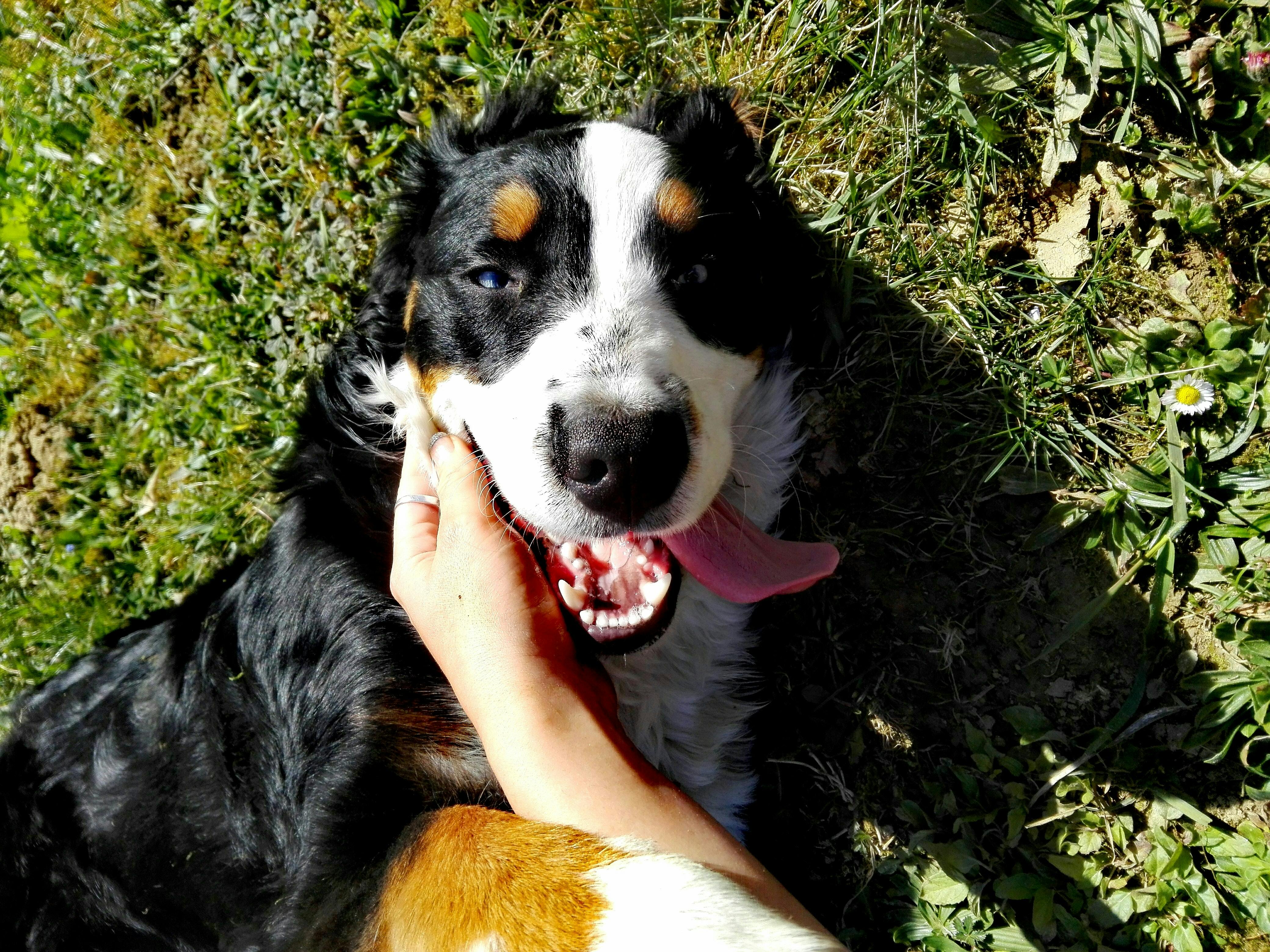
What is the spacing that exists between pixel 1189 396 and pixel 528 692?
2.51 metres

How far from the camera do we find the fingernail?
2.68 m

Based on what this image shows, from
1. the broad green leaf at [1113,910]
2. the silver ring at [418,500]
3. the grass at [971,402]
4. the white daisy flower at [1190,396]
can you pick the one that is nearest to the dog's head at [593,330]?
the silver ring at [418,500]

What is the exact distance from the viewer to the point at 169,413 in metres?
4.26

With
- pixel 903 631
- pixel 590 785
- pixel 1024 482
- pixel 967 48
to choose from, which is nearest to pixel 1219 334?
pixel 1024 482

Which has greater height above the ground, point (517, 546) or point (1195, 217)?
point (1195, 217)

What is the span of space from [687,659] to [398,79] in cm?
288

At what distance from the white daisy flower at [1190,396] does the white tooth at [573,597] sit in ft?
7.24

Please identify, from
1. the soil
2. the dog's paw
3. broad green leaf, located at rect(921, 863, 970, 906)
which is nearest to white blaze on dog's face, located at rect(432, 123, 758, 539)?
Answer: the dog's paw

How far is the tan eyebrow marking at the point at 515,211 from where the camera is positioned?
2.66m

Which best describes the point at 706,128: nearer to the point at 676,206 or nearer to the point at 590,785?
the point at 676,206

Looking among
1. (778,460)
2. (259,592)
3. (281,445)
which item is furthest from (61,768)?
(778,460)

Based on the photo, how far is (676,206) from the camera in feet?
8.83

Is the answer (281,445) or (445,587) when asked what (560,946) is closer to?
(445,587)

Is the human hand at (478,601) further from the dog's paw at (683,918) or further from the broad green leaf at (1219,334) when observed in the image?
the broad green leaf at (1219,334)
